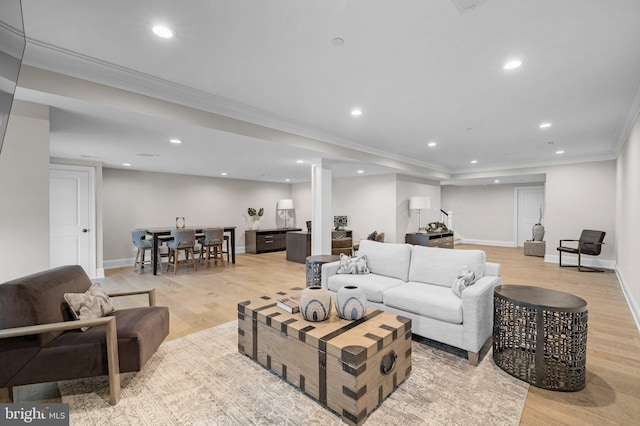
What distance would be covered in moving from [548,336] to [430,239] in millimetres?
5437

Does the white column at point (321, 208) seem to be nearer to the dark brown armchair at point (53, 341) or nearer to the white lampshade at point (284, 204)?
the dark brown armchair at point (53, 341)

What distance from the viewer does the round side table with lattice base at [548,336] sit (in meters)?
2.04

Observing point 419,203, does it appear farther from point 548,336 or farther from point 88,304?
point 88,304

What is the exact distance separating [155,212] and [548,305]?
26.4 feet

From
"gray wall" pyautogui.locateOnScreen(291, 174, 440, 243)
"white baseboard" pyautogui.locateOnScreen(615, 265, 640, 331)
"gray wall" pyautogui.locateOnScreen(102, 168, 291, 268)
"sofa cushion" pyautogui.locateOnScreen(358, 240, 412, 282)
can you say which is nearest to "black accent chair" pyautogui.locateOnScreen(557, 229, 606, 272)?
"white baseboard" pyautogui.locateOnScreen(615, 265, 640, 331)

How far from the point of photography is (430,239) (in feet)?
24.5

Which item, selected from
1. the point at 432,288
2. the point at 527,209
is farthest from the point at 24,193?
the point at 527,209

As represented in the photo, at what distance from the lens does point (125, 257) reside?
22.9 ft

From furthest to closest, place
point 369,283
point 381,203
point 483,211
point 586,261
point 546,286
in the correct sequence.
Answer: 1. point 483,211
2. point 381,203
3. point 586,261
4. point 546,286
5. point 369,283

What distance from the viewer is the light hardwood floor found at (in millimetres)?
1859

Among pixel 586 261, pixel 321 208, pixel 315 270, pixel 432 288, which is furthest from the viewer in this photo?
pixel 586 261

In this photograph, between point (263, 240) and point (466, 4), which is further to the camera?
point (263, 240)

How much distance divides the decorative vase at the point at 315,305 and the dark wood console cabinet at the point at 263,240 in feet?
21.9

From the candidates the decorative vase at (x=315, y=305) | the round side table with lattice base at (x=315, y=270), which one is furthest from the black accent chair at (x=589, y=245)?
the decorative vase at (x=315, y=305)
